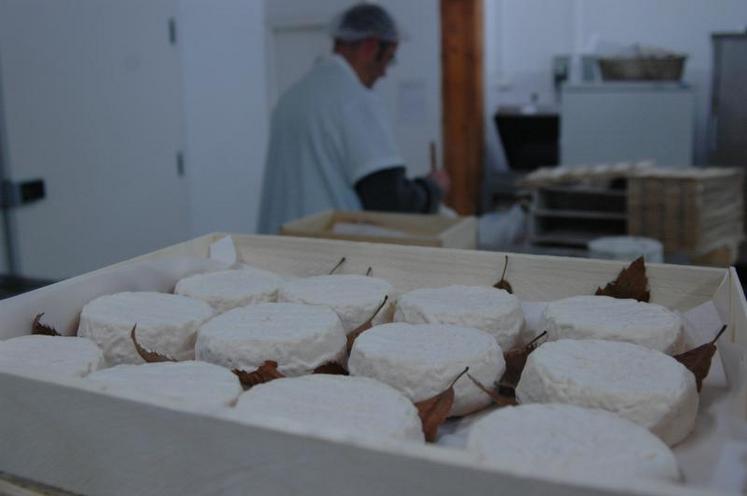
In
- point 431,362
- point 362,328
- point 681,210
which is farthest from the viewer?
point 681,210

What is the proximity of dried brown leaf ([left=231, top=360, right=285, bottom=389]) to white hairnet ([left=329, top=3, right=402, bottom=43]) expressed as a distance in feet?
7.07

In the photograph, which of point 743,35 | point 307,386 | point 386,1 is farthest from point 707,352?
point 386,1

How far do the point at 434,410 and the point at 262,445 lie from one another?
28 cm

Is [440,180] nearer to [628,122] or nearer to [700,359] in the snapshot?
[700,359]

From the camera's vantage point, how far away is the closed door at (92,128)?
275 centimetres

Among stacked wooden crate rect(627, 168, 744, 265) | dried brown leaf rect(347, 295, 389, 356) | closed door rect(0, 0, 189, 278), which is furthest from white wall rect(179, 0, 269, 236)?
dried brown leaf rect(347, 295, 389, 356)

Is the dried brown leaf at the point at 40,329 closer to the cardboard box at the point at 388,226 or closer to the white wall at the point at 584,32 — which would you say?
the cardboard box at the point at 388,226

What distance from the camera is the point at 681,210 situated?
3283mm

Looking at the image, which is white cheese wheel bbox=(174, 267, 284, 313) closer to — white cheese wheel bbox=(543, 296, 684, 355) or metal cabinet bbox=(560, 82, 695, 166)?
white cheese wheel bbox=(543, 296, 684, 355)

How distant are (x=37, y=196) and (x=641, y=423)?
257 cm

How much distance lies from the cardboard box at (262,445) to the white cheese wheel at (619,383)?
0.05m

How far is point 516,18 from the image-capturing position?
7.02 metres

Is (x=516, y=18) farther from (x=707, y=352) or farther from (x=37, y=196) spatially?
(x=707, y=352)

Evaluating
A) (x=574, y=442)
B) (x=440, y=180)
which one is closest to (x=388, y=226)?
(x=440, y=180)
